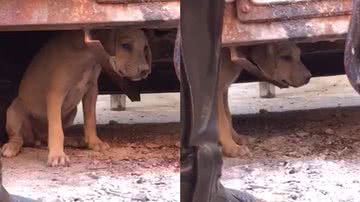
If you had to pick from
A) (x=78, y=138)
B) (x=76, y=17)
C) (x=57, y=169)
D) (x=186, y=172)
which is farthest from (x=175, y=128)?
(x=186, y=172)

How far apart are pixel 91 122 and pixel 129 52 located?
330 mm

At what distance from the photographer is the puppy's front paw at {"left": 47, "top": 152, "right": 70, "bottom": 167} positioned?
106 inches

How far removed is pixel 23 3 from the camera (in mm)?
2436

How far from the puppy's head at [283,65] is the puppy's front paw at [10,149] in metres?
0.86

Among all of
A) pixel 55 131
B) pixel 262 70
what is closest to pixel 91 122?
pixel 55 131

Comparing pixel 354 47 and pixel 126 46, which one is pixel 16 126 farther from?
pixel 354 47

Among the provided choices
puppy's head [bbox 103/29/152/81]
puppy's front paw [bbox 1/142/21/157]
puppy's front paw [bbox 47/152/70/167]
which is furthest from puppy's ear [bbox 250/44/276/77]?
puppy's front paw [bbox 1/142/21/157]

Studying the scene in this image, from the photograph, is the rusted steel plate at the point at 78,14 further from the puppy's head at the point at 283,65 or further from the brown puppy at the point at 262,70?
the puppy's head at the point at 283,65

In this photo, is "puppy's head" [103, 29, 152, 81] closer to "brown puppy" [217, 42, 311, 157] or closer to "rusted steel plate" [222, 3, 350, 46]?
"brown puppy" [217, 42, 311, 157]

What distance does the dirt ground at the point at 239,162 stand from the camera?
7.29ft

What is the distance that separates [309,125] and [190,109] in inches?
87.0

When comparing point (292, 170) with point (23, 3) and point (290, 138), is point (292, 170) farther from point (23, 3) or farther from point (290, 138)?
point (23, 3)

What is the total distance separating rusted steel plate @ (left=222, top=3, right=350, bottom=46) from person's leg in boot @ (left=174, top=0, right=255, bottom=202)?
138 centimetres

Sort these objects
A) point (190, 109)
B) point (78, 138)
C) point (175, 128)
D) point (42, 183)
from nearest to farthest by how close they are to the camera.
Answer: point (190, 109) → point (42, 183) → point (78, 138) → point (175, 128)
